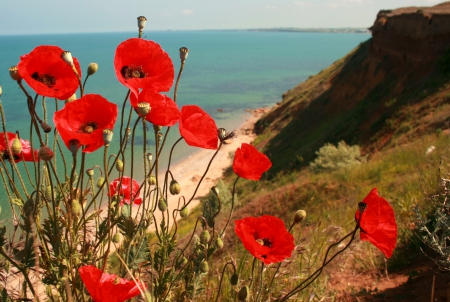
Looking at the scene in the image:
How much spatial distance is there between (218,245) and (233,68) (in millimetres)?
106941

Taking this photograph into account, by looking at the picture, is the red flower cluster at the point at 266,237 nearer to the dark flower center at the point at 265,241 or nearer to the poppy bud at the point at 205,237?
the dark flower center at the point at 265,241

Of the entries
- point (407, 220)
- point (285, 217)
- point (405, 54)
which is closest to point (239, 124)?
point (405, 54)

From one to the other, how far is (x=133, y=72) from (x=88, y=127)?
37 cm

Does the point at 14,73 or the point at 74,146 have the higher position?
the point at 14,73

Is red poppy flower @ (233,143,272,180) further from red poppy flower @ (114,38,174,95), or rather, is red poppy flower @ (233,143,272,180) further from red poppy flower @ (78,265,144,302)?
red poppy flower @ (78,265,144,302)

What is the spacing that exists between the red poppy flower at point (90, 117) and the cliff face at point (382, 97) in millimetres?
12967

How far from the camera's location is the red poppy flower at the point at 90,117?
4.43ft

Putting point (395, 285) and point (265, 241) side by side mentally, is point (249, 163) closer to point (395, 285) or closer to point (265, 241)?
point (265, 241)

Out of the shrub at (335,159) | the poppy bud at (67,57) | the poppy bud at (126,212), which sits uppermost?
the poppy bud at (67,57)

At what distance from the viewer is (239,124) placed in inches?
1740

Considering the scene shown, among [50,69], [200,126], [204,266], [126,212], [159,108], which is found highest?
[50,69]

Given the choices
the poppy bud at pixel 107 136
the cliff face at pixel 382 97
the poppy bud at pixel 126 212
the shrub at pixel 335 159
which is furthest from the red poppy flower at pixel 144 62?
the cliff face at pixel 382 97

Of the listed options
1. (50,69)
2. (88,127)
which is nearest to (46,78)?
(50,69)

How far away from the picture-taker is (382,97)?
20.4m
